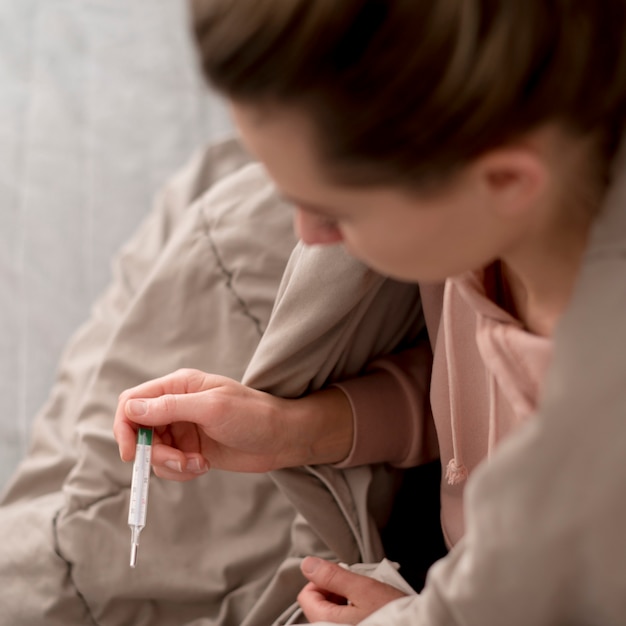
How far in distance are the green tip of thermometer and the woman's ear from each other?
1.50 ft

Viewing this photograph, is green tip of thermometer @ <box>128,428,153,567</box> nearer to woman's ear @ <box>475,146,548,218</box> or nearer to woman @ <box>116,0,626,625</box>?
woman @ <box>116,0,626,625</box>

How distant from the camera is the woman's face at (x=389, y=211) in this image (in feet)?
1.83

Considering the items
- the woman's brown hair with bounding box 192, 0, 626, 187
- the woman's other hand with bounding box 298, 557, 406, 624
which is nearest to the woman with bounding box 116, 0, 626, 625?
the woman's brown hair with bounding box 192, 0, 626, 187

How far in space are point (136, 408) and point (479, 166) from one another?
449 mm

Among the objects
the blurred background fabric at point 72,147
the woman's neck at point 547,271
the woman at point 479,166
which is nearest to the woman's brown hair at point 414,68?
the woman at point 479,166

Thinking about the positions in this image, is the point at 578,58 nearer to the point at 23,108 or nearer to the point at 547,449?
the point at 547,449

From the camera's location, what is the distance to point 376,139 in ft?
1.74

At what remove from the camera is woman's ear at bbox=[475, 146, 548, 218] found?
1.80 ft

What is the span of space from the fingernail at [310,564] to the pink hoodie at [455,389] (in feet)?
0.37

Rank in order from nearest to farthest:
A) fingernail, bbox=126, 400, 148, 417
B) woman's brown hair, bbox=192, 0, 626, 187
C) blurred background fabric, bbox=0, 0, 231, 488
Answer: woman's brown hair, bbox=192, 0, 626, 187, fingernail, bbox=126, 400, 148, 417, blurred background fabric, bbox=0, 0, 231, 488

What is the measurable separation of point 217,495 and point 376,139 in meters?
0.63

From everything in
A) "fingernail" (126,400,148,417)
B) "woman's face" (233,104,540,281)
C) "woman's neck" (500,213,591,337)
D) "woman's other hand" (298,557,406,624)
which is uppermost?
"woman's face" (233,104,540,281)

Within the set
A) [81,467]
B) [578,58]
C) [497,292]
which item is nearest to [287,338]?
[497,292]

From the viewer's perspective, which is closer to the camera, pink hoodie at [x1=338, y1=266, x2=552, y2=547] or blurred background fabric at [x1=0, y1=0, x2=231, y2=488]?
pink hoodie at [x1=338, y1=266, x2=552, y2=547]
